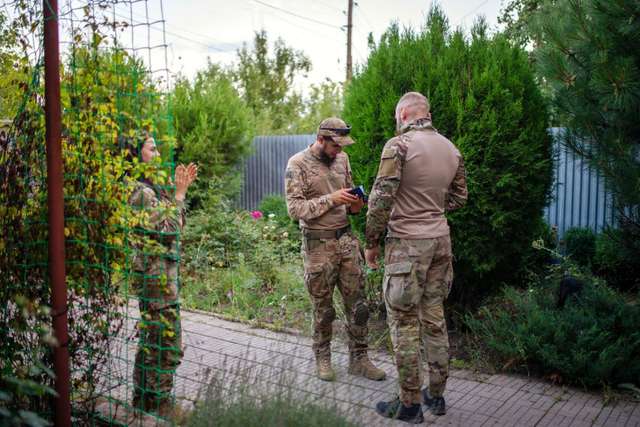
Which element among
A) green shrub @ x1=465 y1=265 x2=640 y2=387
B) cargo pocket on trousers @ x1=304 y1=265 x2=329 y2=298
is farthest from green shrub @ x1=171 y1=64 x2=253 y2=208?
green shrub @ x1=465 y1=265 x2=640 y2=387

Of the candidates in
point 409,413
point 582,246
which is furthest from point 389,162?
point 582,246

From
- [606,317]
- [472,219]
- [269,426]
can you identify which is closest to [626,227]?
[606,317]

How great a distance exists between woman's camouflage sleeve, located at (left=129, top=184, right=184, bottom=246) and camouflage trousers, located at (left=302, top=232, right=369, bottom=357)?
1.35 metres

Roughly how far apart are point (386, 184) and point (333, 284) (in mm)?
1186

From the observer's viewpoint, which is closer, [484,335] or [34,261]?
[34,261]

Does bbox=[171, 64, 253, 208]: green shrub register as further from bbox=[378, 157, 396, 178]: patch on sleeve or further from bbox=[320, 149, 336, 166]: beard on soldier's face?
bbox=[378, 157, 396, 178]: patch on sleeve

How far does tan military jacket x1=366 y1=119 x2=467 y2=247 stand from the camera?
3787mm

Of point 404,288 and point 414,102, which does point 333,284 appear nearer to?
point 404,288

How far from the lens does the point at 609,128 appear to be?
182 inches

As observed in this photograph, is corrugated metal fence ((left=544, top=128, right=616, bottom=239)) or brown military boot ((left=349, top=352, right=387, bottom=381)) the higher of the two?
corrugated metal fence ((left=544, top=128, right=616, bottom=239))

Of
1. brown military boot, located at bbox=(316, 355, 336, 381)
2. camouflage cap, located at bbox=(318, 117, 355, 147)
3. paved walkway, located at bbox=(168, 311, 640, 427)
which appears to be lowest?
paved walkway, located at bbox=(168, 311, 640, 427)

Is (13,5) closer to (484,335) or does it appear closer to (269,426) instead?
(269,426)

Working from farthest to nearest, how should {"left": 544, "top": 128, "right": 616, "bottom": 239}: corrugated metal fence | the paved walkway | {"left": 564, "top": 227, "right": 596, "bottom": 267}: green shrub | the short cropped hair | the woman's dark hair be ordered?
{"left": 544, "top": 128, "right": 616, "bottom": 239}: corrugated metal fence, {"left": 564, "top": 227, "right": 596, "bottom": 267}: green shrub, the short cropped hair, the paved walkway, the woman's dark hair

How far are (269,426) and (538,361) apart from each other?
115 inches
